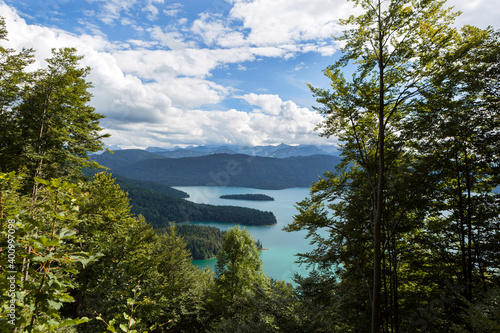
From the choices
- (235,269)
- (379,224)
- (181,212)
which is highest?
(379,224)

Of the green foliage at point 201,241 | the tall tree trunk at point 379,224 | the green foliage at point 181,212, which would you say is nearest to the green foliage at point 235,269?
the tall tree trunk at point 379,224

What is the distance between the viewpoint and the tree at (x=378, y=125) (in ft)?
18.0

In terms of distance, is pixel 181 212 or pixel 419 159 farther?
pixel 181 212

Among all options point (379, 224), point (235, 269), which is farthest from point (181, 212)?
point (379, 224)

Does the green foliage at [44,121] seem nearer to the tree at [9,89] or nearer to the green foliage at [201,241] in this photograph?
the tree at [9,89]

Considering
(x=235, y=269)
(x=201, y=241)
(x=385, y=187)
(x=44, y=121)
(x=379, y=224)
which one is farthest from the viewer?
(x=201, y=241)

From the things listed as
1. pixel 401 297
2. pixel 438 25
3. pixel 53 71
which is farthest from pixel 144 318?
pixel 438 25

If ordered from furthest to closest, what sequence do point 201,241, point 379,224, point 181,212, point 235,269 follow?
point 181,212 < point 201,241 < point 235,269 < point 379,224

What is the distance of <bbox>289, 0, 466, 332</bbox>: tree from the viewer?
5480 mm

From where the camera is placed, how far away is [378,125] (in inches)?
277

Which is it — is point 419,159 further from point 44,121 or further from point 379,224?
point 44,121

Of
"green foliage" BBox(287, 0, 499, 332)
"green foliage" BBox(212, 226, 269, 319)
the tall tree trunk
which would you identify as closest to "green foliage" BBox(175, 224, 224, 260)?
"green foliage" BBox(212, 226, 269, 319)

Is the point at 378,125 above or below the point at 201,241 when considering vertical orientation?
above

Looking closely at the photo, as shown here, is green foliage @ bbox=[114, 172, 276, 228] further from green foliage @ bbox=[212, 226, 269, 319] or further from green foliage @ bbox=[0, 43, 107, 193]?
green foliage @ bbox=[0, 43, 107, 193]
